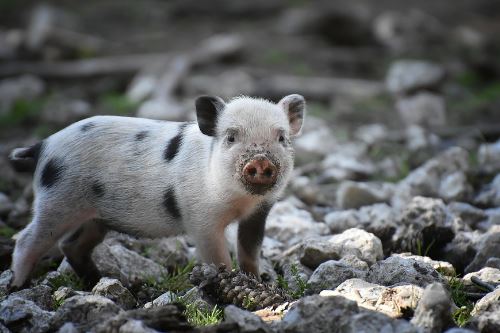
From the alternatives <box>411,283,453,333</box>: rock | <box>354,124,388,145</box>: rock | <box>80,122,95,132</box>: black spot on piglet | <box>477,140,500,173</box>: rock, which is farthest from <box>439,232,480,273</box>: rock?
<box>354,124,388,145</box>: rock

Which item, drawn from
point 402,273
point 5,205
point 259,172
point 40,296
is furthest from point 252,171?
point 5,205

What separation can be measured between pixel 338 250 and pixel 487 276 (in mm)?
979

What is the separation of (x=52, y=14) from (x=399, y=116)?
8173 mm

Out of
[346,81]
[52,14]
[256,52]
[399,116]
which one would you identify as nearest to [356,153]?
[399,116]

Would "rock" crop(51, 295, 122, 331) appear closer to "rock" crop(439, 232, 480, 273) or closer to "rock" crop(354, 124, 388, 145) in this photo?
"rock" crop(439, 232, 480, 273)

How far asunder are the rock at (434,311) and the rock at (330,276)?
2.96 ft

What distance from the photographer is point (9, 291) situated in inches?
195

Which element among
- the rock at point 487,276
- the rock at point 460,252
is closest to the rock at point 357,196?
the rock at point 460,252

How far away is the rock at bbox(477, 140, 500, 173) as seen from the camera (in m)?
7.75

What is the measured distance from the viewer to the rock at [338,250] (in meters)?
5.11

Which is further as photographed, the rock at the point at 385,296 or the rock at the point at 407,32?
the rock at the point at 407,32

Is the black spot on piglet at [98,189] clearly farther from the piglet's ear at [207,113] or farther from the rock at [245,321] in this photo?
the rock at [245,321]

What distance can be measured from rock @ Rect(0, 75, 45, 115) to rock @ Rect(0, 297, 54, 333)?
738 centimetres

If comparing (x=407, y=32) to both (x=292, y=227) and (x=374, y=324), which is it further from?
(x=374, y=324)
